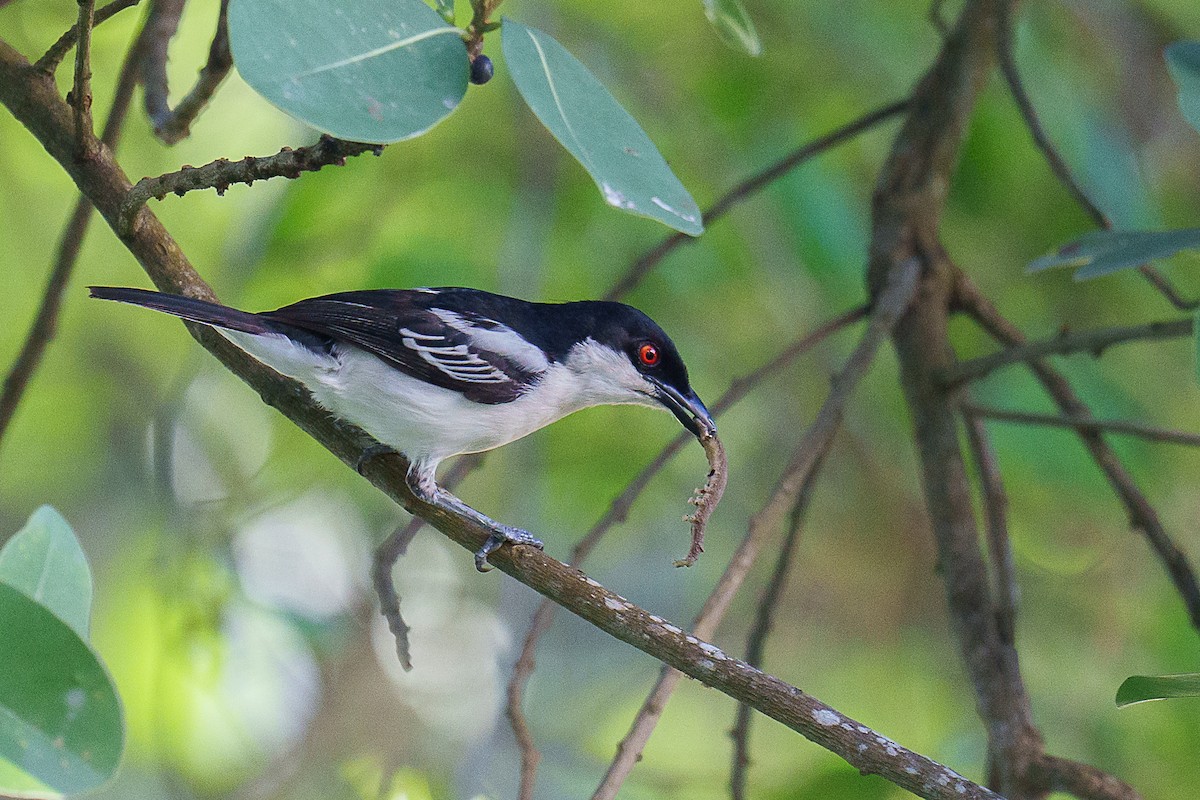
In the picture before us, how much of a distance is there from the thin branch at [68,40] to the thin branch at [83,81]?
38 mm

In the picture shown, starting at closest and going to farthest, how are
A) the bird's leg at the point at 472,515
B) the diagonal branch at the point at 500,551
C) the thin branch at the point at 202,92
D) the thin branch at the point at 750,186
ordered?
the diagonal branch at the point at 500,551 → the bird's leg at the point at 472,515 → the thin branch at the point at 202,92 → the thin branch at the point at 750,186

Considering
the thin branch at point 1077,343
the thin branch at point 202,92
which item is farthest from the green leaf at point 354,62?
the thin branch at point 1077,343

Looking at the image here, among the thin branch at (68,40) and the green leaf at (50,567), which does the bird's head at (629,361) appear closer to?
the thin branch at (68,40)

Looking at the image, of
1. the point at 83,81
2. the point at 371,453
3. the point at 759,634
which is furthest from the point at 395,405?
the point at 759,634

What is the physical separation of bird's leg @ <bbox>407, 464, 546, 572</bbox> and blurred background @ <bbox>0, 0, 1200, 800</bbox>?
943 millimetres

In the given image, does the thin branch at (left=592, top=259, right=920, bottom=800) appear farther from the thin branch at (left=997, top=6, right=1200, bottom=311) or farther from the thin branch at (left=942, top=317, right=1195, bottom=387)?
the thin branch at (left=997, top=6, right=1200, bottom=311)

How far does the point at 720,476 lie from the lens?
256 cm

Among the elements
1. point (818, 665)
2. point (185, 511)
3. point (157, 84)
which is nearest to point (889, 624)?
point (818, 665)

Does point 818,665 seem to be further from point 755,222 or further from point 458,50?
point 458,50

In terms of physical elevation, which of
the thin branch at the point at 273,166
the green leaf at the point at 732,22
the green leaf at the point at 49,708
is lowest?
the green leaf at the point at 49,708

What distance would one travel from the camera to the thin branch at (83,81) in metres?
2.08

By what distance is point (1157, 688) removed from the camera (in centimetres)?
197

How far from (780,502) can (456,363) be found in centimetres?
98

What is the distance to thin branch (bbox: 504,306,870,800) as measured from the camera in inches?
104
